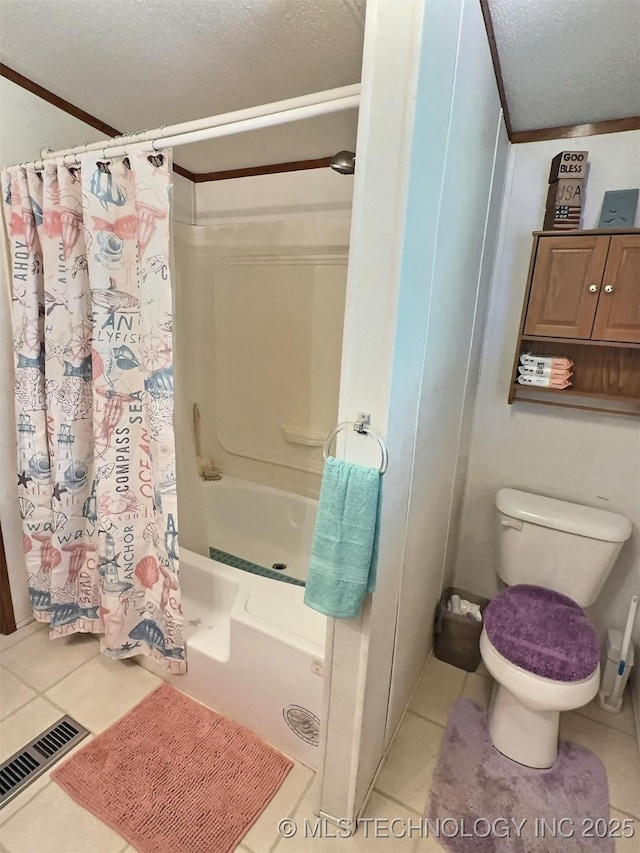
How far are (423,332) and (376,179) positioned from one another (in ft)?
1.21

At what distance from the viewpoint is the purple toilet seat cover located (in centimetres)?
138

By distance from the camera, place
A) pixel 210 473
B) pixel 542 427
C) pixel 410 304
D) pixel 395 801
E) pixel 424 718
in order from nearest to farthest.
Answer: pixel 410 304, pixel 395 801, pixel 424 718, pixel 542 427, pixel 210 473

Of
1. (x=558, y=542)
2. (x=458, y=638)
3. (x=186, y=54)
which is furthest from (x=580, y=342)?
(x=186, y=54)

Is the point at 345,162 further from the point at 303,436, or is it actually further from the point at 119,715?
the point at 119,715

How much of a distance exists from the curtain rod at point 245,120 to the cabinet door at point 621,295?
106 centimetres

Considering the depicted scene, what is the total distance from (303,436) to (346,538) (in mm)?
1355

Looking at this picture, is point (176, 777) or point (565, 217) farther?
point (565, 217)

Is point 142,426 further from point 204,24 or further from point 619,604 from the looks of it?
point 619,604

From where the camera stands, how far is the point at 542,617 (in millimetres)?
1555

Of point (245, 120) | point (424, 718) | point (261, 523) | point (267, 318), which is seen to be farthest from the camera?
point (261, 523)

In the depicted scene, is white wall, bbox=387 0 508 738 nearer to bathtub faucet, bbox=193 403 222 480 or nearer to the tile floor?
the tile floor

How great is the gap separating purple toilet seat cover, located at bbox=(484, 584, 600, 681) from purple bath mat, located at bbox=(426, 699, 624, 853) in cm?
43

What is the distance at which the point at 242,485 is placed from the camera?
2.54 meters

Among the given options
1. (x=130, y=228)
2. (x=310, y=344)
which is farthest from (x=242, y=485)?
(x=130, y=228)
